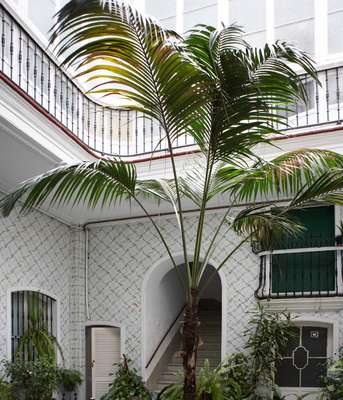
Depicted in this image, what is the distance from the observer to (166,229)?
11188 mm

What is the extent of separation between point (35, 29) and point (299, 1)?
4.74m

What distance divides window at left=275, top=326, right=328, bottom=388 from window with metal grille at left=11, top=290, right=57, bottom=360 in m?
4.29

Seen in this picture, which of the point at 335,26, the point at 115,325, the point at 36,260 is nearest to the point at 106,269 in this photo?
the point at 115,325

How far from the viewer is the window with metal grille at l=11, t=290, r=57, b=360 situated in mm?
9852

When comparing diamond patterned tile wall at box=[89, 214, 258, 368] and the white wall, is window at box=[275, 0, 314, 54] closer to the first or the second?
diamond patterned tile wall at box=[89, 214, 258, 368]

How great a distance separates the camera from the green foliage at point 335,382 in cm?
836

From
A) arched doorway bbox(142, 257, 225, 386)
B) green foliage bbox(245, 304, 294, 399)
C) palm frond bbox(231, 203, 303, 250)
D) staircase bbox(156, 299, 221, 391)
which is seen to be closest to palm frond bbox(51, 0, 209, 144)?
palm frond bbox(231, 203, 303, 250)

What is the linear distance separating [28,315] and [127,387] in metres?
2.17

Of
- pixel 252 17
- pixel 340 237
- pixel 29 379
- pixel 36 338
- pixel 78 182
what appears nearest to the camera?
pixel 78 182

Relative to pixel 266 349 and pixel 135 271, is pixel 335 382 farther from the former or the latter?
pixel 135 271

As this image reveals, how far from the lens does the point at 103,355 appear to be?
39.1 feet

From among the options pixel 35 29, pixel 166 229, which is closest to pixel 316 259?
pixel 166 229

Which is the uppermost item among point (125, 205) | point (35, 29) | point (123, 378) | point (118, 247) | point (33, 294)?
point (35, 29)

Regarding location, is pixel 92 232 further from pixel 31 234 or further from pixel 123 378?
pixel 123 378
